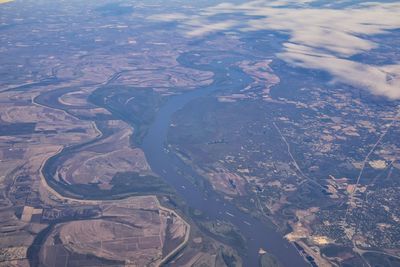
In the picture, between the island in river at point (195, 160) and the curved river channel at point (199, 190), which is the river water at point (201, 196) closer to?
the curved river channel at point (199, 190)

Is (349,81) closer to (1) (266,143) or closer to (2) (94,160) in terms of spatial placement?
(1) (266,143)

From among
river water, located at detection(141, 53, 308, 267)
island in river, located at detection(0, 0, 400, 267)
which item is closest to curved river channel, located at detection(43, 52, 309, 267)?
river water, located at detection(141, 53, 308, 267)

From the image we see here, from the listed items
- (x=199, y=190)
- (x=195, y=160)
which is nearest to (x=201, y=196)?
(x=199, y=190)

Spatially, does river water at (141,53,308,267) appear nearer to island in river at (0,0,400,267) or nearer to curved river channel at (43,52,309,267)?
curved river channel at (43,52,309,267)

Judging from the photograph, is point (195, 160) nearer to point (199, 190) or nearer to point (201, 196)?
point (199, 190)

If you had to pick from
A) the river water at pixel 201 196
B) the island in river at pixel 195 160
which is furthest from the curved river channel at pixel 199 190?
the island in river at pixel 195 160

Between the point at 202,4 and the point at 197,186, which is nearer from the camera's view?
the point at 197,186

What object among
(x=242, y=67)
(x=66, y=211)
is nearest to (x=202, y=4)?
(x=242, y=67)
